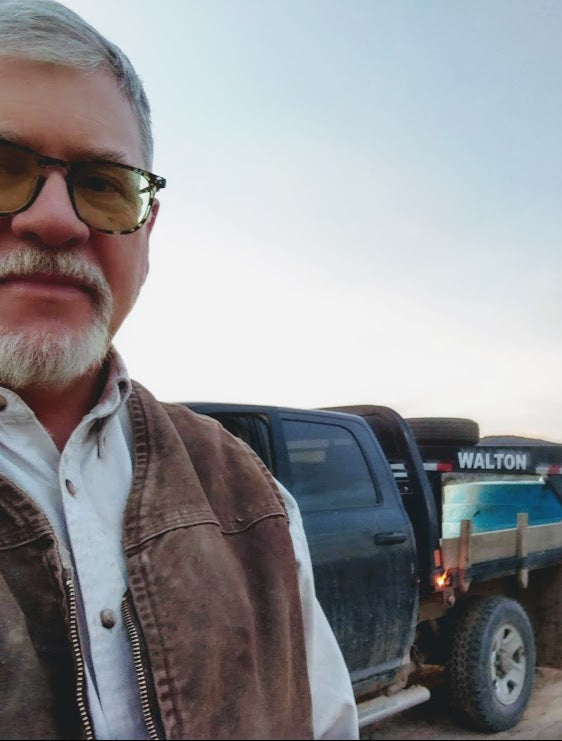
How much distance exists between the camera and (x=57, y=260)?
127cm

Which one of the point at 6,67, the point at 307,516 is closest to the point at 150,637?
the point at 6,67

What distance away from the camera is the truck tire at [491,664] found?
A: 4.61 meters

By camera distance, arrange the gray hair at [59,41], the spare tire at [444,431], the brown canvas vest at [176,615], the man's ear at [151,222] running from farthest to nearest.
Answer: the spare tire at [444,431], the man's ear at [151,222], the gray hair at [59,41], the brown canvas vest at [176,615]

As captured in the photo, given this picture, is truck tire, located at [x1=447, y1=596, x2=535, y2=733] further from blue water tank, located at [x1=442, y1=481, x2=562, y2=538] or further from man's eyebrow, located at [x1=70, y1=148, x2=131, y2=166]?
man's eyebrow, located at [x1=70, y1=148, x2=131, y2=166]

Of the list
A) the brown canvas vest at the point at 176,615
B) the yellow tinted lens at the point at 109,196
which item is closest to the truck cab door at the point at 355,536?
the brown canvas vest at the point at 176,615

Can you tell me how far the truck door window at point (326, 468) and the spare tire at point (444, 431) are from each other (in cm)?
146

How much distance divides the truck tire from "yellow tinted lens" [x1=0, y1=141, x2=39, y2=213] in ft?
14.3

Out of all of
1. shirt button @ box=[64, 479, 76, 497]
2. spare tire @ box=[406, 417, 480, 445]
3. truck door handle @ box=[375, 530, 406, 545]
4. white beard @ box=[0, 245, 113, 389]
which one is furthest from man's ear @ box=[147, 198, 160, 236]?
spare tire @ box=[406, 417, 480, 445]

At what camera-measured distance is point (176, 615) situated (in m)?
1.20

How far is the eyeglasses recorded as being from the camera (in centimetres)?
126

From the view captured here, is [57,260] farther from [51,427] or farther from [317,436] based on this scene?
[317,436]

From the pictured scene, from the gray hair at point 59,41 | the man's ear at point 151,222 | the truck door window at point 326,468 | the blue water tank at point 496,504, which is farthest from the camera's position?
the blue water tank at point 496,504

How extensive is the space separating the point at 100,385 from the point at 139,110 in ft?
2.02

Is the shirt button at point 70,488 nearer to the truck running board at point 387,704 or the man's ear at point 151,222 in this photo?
the man's ear at point 151,222
